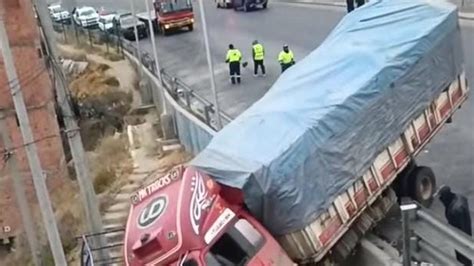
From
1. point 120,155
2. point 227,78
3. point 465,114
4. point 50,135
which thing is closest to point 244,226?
point 465,114

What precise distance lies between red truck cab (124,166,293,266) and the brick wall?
9.93 metres

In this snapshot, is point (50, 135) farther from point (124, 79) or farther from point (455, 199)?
point (124, 79)

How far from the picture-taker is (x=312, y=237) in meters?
11.5

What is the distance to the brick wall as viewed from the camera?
2069cm

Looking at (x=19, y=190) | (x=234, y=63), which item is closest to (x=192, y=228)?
(x=19, y=190)

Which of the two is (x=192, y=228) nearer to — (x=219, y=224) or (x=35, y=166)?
(x=219, y=224)

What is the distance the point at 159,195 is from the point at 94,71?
27.7m

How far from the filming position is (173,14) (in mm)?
45031

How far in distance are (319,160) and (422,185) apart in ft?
8.76

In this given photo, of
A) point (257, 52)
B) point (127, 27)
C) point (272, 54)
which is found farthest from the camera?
point (127, 27)

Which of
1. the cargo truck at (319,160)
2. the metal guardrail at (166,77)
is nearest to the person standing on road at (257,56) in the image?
the metal guardrail at (166,77)

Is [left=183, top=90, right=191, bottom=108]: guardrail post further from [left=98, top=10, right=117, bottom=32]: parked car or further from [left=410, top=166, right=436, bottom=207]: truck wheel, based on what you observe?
[left=98, top=10, right=117, bottom=32]: parked car

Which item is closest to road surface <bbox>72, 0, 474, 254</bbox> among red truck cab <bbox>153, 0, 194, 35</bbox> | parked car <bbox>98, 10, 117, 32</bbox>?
red truck cab <bbox>153, 0, 194, 35</bbox>

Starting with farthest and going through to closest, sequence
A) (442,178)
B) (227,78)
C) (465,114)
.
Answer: (227,78)
(465,114)
(442,178)
